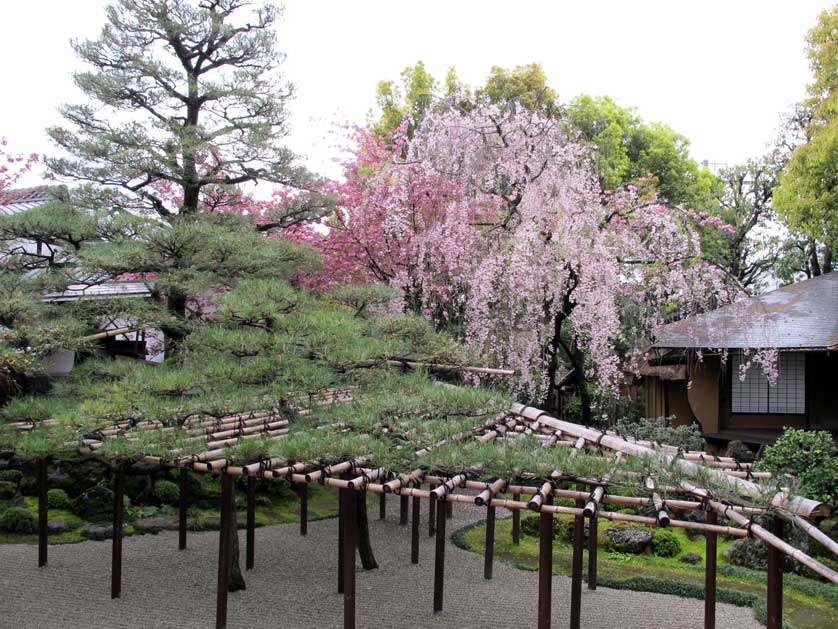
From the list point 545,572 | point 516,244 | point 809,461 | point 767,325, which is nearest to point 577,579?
point 545,572

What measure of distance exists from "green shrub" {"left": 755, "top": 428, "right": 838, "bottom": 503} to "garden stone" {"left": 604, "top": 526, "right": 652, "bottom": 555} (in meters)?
1.88

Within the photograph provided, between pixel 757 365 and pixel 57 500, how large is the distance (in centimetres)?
1211

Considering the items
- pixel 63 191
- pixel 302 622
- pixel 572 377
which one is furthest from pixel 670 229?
pixel 63 191

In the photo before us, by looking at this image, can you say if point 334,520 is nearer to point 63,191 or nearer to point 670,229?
point 63,191

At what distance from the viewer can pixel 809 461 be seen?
7.99 metres

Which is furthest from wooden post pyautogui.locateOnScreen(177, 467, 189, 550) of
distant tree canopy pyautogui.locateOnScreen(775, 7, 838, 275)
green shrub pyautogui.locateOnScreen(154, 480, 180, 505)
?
distant tree canopy pyautogui.locateOnScreen(775, 7, 838, 275)

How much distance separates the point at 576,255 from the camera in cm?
1077

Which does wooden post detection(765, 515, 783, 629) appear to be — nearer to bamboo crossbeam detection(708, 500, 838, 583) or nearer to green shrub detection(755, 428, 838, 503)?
bamboo crossbeam detection(708, 500, 838, 583)

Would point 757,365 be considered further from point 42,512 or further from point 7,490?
point 7,490

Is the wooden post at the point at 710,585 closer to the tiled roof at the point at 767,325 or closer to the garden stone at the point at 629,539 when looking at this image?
the garden stone at the point at 629,539

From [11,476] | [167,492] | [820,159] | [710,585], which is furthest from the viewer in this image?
[820,159]

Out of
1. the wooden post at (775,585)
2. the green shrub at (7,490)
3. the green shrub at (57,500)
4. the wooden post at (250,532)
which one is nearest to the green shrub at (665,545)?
the wooden post at (775,585)

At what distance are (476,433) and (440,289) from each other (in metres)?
5.71

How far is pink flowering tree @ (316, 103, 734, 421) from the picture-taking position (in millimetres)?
10984
